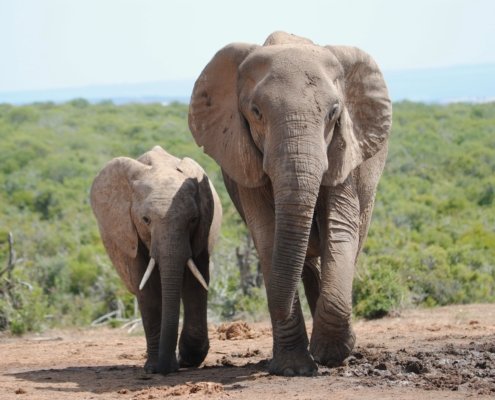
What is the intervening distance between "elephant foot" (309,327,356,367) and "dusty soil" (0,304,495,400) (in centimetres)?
11

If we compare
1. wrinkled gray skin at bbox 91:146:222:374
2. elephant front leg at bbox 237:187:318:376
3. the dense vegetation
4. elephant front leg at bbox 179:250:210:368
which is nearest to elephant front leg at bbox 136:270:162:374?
wrinkled gray skin at bbox 91:146:222:374

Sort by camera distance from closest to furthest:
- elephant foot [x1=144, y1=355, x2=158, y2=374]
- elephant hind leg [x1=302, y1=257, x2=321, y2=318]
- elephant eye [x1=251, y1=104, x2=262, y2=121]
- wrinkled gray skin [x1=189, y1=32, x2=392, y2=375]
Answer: wrinkled gray skin [x1=189, y1=32, x2=392, y2=375] < elephant eye [x1=251, y1=104, x2=262, y2=121] < elephant foot [x1=144, y1=355, x2=158, y2=374] < elephant hind leg [x1=302, y1=257, x2=321, y2=318]

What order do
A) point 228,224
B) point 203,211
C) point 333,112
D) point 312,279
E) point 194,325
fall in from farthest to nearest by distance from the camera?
point 228,224 → point 312,279 → point 194,325 → point 203,211 → point 333,112

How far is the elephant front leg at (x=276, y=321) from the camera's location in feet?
25.3

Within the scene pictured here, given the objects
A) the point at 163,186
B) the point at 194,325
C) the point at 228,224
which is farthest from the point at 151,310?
the point at 228,224

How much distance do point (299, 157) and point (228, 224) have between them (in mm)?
13811

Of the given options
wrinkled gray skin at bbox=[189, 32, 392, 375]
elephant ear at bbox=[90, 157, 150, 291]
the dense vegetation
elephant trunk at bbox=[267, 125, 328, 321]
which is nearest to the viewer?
elephant trunk at bbox=[267, 125, 328, 321]

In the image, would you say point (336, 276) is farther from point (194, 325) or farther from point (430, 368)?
point (194, 325)

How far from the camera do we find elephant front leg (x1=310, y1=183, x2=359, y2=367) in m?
7.74

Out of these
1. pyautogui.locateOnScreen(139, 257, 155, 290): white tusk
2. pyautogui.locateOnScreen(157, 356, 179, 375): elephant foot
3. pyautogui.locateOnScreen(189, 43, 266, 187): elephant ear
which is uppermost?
pyautogui.locateOnScreen(189, 43, 266, 187): elephant ear

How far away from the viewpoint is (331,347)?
790 cm

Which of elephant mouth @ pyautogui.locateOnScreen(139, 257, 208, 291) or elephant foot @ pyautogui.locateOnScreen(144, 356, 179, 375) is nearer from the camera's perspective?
elephant foot @ pyautogui.locateOnScreen(144, 356, 179, 375)

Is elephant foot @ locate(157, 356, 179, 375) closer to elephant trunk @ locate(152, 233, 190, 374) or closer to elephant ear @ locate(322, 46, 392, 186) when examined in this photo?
elephant trunk @ locate(152, 233, 190, 374)

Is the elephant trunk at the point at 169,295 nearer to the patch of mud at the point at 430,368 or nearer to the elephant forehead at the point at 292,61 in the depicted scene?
the patch of mud at the point at 430,368
